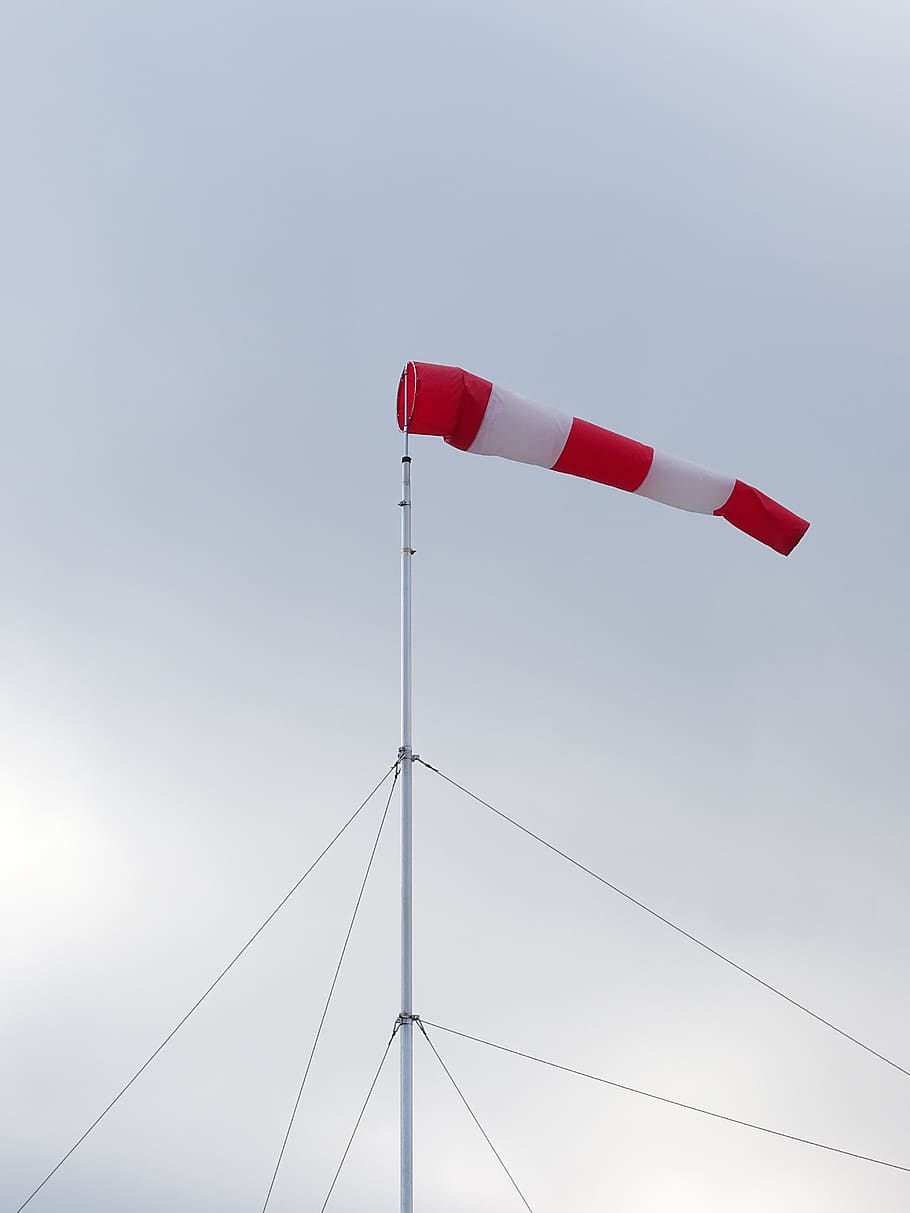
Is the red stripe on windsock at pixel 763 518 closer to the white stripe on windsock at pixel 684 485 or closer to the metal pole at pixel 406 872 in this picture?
the white stripe on windsock at pixel 684 485

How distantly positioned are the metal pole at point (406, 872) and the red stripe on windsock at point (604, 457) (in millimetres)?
1285

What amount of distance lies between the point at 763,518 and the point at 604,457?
5.27 ft

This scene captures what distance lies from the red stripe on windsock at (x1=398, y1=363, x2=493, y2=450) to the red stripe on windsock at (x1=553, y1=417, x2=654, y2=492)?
0.79 metres

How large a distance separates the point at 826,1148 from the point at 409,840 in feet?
13.6

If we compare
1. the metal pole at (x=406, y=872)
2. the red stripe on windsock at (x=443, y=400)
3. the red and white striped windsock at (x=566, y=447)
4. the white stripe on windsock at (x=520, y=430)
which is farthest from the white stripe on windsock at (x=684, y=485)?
the metal pole at (x=406, y=872)

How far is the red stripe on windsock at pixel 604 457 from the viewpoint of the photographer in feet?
33.6

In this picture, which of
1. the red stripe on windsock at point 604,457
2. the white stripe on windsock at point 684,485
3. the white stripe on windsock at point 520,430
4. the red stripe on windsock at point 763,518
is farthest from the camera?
the red stripe on windsock at point 763,518

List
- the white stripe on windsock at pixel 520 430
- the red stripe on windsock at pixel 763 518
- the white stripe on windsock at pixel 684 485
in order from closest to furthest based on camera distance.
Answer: the white stripe on windsock at pixel 520 430, the white stripe on windsock at pixel 684 485, the red stripe on windsock at pixel 763 518

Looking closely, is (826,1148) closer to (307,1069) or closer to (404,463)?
(307,1069)

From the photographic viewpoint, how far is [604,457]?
34.0 feet

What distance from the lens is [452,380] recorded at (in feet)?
31.8

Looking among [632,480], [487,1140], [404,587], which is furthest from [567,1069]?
[632,480]

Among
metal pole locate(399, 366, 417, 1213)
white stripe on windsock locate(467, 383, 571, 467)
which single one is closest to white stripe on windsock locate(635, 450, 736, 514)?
white stripe on windsock locate(467, 383, 571, 467)

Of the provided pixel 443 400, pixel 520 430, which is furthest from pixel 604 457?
pixel 443 400
